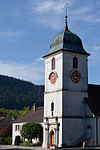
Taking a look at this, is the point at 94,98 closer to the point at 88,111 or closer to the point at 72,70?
the point at 88,111

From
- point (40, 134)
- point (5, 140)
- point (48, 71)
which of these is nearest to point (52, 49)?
point (48, 71)

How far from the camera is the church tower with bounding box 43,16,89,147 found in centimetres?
4309

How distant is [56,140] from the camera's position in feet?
141

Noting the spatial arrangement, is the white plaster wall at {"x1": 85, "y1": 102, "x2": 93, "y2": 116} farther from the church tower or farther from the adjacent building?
the adjacent building

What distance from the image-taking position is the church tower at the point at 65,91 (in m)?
43.1

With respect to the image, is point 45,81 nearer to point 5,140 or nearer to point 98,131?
point 98,131

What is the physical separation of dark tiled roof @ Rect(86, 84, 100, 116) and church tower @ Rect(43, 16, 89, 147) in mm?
1104

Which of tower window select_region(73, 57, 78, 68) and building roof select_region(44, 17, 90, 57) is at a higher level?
building roof select_region(44, 17, 90, 57)

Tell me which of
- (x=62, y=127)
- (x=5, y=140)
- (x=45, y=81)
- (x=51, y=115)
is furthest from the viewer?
(x=5, y=140)

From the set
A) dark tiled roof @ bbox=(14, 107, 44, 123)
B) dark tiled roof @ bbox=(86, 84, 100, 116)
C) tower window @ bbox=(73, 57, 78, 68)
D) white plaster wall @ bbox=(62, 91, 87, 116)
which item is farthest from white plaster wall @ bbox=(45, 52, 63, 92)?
dark tiled roof @ bbox=(14, 107, 44, 123)

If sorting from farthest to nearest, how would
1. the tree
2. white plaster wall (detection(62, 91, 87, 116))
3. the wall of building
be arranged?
the tree < white plaster wall (detection(62, 91, 87, 116)) < the wall of building

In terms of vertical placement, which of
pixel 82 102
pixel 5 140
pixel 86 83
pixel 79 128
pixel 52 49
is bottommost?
pixel 5 140

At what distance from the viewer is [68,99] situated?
43.9 meters

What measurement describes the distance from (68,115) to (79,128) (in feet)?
8.88
